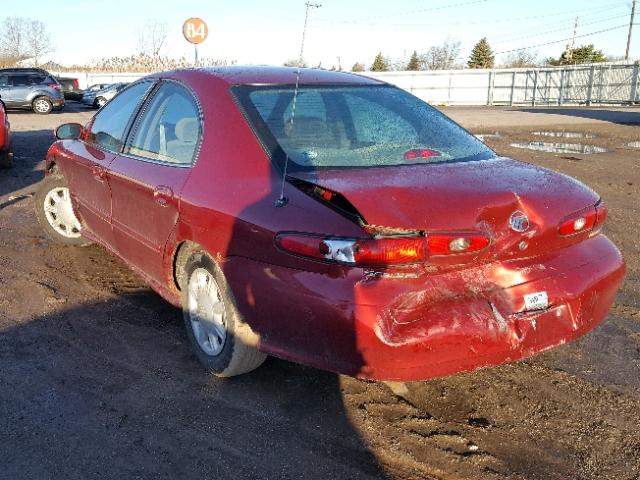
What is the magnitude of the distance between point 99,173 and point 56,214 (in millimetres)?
1554

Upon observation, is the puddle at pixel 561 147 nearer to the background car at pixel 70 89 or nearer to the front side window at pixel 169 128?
the front side window at pixel 169 128

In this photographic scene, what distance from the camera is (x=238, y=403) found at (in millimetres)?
3020

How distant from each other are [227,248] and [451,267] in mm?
1048

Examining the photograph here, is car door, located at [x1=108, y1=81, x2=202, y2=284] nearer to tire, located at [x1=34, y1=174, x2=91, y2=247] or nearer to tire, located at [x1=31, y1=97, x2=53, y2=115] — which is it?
tire, located at [x1=34, y1=174, x2=91, y2=247]

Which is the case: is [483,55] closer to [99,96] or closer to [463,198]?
[99,96]

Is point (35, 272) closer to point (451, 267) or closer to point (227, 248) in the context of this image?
point (227, 248)

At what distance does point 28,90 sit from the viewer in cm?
2442

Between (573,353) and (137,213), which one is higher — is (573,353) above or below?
below

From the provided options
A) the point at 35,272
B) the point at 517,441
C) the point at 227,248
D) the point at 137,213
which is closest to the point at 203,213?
the point at 227,248

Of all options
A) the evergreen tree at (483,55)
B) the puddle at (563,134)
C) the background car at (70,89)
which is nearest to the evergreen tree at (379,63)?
the evergreen tree at (483,55)

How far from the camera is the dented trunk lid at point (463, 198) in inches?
96.3

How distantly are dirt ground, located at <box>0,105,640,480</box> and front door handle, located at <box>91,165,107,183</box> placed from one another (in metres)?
0.88

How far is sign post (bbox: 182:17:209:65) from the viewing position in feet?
35.0

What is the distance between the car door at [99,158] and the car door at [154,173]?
0.16 metres
